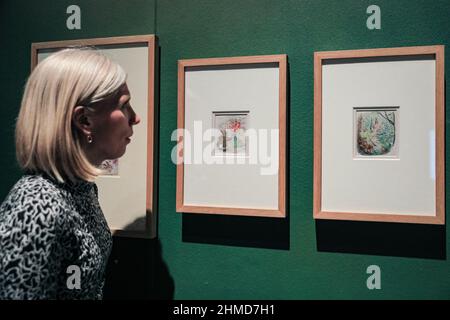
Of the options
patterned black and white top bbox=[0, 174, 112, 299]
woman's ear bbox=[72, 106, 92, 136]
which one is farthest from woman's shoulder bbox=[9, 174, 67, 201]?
woman's ear bbox=[72, 106, 92, 136]

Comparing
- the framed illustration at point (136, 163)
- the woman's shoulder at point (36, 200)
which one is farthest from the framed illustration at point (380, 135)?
the woman's shoulder at point (36, 200)

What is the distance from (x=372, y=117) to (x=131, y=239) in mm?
675

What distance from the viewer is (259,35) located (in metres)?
0.97

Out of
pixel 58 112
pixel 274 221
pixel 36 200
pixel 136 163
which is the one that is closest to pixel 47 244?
pixel 36 200

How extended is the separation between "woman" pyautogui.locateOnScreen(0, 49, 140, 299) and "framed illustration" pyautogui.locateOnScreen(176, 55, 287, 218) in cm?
22

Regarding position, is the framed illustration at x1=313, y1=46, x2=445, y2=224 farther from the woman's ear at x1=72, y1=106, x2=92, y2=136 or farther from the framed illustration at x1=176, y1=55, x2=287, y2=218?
the woman's ear at x1=72, y1=106, x2=92, y2=136

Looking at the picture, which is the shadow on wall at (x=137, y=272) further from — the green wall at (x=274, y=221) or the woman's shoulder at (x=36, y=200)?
the woman's shoulder at (x=36, y=200)

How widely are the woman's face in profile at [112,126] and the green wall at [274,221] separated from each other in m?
0.20

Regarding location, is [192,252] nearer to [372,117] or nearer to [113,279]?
[113,279]

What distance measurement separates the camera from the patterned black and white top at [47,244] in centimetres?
66

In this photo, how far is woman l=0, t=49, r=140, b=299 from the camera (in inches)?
26.0

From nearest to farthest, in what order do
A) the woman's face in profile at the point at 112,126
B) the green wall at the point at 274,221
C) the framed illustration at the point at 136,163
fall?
1. the woman's face in profile at the point at 112,126
2. the green wall at the point at 274,221
3. the framed illustration at the point at 136,163

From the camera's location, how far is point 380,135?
880 mm

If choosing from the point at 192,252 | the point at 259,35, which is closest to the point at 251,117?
the point at 259,35
